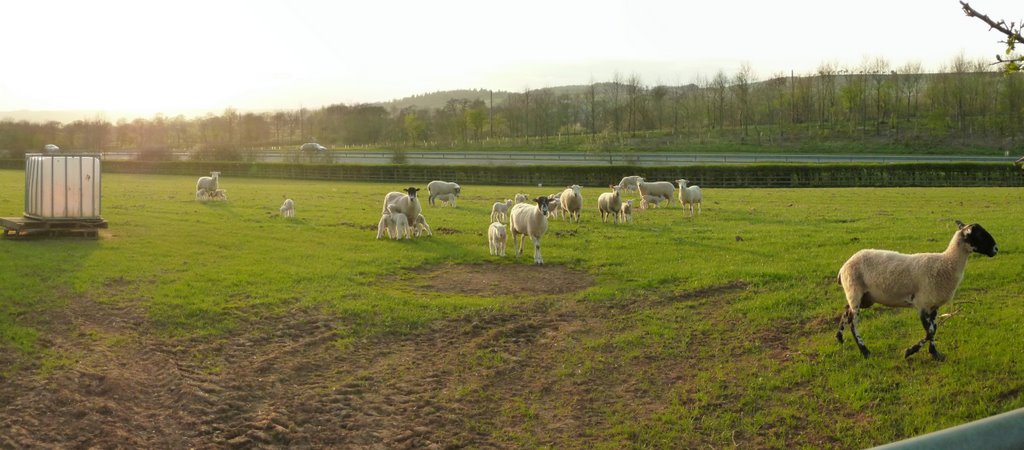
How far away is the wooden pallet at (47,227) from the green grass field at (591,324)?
0.57 meters

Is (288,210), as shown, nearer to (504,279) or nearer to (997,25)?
(504,279)

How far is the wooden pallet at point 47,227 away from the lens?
66.2 feet

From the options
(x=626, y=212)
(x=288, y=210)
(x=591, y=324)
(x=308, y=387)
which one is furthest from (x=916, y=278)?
(x=288, y=210)

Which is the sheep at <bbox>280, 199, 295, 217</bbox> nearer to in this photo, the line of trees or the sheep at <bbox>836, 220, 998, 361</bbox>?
the sheep at <bbox>836, 220, 998, 361</bbox>

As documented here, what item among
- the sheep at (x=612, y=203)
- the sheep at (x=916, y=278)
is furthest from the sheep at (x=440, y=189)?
the sheep at (x=916, y=278)

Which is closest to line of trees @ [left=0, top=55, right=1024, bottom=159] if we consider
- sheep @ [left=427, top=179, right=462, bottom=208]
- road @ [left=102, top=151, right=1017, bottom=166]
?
road @ [left=102, top=151, right=1017, bottom=166]

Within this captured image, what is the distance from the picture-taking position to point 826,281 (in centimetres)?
1445

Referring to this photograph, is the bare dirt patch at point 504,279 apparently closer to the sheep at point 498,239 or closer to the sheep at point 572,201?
the sheep at point 498,239

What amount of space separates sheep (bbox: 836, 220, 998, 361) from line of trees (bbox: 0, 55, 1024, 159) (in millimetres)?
67629

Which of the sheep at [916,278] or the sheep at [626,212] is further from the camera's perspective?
the sheep at [626,212]

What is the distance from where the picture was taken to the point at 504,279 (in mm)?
16641

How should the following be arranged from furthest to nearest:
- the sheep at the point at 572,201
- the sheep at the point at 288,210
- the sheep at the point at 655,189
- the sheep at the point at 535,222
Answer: the sheep at the point at 655,189 < the sheep at the point at 288,210 < the sheep at the point at 572,201 < the sheep at the point at 535,222

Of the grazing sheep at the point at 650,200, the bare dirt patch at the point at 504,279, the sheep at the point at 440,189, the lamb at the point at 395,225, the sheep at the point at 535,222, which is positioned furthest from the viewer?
the sheep at the point at 440,189

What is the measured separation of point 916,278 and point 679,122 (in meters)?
104
